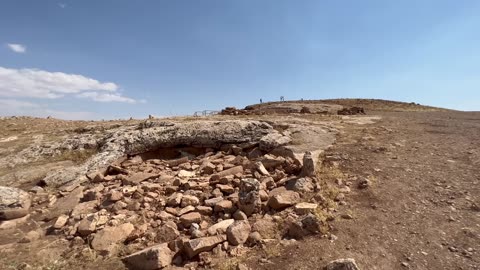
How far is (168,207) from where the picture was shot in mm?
5465

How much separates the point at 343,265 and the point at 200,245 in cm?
165

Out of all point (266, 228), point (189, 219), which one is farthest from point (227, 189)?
point (266, 228)

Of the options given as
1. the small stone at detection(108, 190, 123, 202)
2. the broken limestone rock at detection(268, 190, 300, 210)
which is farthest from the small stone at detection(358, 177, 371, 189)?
the small stone at detection(108, 190, 123, 202)

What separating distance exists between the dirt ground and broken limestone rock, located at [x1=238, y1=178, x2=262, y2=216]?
100 cm

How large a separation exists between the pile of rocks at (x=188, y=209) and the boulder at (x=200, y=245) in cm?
1

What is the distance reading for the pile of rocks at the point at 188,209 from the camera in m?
4.36

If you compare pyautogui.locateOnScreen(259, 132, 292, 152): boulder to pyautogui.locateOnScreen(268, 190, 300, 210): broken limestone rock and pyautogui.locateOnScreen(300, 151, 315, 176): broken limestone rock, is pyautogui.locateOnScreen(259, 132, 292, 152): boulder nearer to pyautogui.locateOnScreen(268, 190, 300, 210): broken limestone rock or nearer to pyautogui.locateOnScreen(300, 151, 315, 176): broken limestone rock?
pyautogui.locateOnScreen(300, 151, 315, 176): broken limestone rock

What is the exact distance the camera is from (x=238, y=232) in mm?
4430

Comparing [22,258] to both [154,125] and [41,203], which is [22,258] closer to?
[41,203]

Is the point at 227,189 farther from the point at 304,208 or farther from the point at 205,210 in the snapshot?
the point at 304,208

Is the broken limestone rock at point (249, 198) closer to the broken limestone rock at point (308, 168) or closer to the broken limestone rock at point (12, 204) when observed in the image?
the broken limestone rock at point (308, 168)

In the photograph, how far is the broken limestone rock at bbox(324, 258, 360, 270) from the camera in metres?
3.48

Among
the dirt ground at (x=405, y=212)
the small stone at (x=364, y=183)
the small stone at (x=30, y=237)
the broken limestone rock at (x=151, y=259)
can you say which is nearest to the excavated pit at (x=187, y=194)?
the broken limestone rock at (x=151, y=259)

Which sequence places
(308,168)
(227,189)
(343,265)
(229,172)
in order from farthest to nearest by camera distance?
(229,172) → (308,168) → (227,189) → (343,265)
